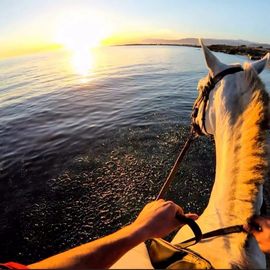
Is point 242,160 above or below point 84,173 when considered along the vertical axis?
above

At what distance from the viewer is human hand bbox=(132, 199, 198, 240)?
194 centimetres

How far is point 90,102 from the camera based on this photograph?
784 inches

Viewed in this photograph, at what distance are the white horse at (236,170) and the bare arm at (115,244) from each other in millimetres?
293

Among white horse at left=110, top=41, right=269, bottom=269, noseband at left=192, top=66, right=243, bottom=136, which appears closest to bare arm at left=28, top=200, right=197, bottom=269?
white horse at left=110, top=41, right=269, bottom=269

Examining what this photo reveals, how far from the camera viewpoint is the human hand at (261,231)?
2128 mm

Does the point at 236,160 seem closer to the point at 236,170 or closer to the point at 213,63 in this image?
the point at 236,170

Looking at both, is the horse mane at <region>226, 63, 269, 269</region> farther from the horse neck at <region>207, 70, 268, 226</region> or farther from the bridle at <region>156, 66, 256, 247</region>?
the bridle at <region>156, 66, 256, 247</region>

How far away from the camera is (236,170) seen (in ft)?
7.93

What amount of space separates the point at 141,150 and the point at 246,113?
6.97 meters

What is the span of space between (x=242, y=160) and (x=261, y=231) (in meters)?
0.58

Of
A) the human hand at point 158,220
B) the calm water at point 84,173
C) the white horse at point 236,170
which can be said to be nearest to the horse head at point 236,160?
the white horse at point 236,170

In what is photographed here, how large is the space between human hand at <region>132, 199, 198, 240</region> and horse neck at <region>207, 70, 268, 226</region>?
58 centimetres

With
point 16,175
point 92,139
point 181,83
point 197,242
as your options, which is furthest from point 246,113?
point 181,83

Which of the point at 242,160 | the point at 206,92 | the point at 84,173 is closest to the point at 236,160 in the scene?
the point at 242,160
